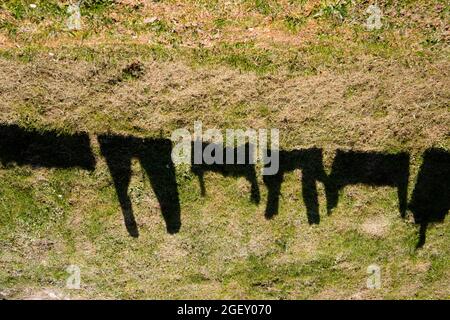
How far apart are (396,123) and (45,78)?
5.54m

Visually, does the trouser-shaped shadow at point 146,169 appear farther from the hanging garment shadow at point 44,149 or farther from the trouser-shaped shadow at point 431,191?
the trouser-shaped shadow at point 431,191

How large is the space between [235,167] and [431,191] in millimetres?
3211

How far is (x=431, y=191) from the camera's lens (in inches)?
289

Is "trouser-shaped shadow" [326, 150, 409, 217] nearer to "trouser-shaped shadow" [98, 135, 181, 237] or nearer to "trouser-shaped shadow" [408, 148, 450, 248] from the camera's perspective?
"trouser-shaped shadow" [408, 148, 450, 248]

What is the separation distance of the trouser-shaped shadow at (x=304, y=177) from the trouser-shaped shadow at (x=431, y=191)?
1565 mm

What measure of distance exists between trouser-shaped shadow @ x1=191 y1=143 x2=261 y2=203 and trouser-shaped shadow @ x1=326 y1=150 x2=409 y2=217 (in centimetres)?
123

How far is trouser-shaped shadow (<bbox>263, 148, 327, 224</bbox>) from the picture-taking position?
23.8 feet

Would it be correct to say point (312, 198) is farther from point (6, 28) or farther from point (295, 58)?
point (6, 28)

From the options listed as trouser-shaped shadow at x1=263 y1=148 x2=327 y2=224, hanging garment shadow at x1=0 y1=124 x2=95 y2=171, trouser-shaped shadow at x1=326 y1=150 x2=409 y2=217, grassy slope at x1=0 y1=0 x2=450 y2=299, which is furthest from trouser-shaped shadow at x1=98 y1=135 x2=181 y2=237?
trouser-shaped shadow at x1=326 y1=150 x2=409 y2=217

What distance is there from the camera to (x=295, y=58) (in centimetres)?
710
